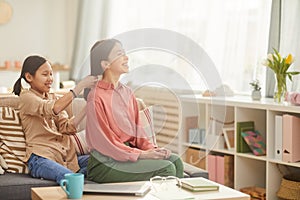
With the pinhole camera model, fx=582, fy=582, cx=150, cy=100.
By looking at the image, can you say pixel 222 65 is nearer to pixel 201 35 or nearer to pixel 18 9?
pixel 201 35

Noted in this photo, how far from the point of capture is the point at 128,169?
8.98ft

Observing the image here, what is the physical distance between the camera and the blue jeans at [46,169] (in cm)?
290

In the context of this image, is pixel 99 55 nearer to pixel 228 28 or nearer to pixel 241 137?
pixel 241 137

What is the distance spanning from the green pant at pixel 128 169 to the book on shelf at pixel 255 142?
1.09m

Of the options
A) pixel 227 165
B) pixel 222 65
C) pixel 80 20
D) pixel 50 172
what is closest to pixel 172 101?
pixel 50 172

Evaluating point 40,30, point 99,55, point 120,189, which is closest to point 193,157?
point 99,55

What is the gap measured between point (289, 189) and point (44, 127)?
1.49m

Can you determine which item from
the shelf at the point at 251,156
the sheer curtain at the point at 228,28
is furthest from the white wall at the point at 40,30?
the shelf at the point at 251,156

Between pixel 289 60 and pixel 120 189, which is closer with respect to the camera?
pixel 120 189

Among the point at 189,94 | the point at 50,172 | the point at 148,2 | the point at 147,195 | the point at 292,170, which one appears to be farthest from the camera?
the point at 148,2

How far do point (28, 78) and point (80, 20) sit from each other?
290 centimetres

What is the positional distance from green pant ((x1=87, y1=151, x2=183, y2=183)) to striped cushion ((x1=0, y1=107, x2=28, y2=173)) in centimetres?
49

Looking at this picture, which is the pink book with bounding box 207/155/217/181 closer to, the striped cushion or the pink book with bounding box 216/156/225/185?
the pink book with bounding box 216/156/225/185

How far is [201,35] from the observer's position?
4609 millimetres
